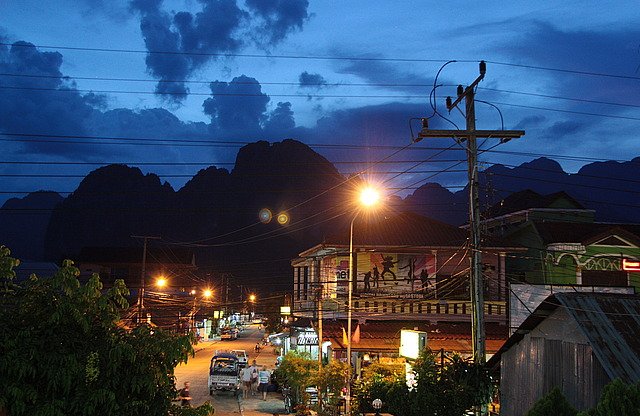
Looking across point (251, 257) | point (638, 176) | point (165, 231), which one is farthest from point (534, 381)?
point (638, 176)

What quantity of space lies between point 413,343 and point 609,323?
1094cm

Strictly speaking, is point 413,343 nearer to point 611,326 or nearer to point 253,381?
point 611,326

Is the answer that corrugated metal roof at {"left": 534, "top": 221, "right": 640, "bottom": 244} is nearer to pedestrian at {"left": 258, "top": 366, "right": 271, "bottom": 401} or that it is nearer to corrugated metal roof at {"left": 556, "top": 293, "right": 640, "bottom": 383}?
pedestrian at {"left": 258, "top": 366, "right": 271, "bottom": 401}

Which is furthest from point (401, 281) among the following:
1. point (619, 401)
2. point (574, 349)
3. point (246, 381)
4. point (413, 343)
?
point (619, 401)

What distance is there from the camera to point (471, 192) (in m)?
18.9

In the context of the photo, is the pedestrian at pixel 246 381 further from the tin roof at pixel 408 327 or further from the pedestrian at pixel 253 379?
the tin roof at pixel 408 327

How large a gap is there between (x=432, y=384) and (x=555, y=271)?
21.7 meters

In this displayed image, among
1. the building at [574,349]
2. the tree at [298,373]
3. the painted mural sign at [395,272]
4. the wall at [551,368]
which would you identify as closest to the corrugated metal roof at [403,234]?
the painted mural sign at [395,272]

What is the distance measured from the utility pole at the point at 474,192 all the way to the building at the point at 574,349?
96cm

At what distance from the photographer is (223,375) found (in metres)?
38.1

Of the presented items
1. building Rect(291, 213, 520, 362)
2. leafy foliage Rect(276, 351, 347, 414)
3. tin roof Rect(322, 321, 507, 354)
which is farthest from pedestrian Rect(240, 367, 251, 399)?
tin roof Rect(322, 321, 507, 354)

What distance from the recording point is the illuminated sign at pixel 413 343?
24.5 meters

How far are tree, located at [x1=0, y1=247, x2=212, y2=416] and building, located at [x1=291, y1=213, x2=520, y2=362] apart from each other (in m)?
24.2

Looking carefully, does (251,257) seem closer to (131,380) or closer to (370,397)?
(370,397)
